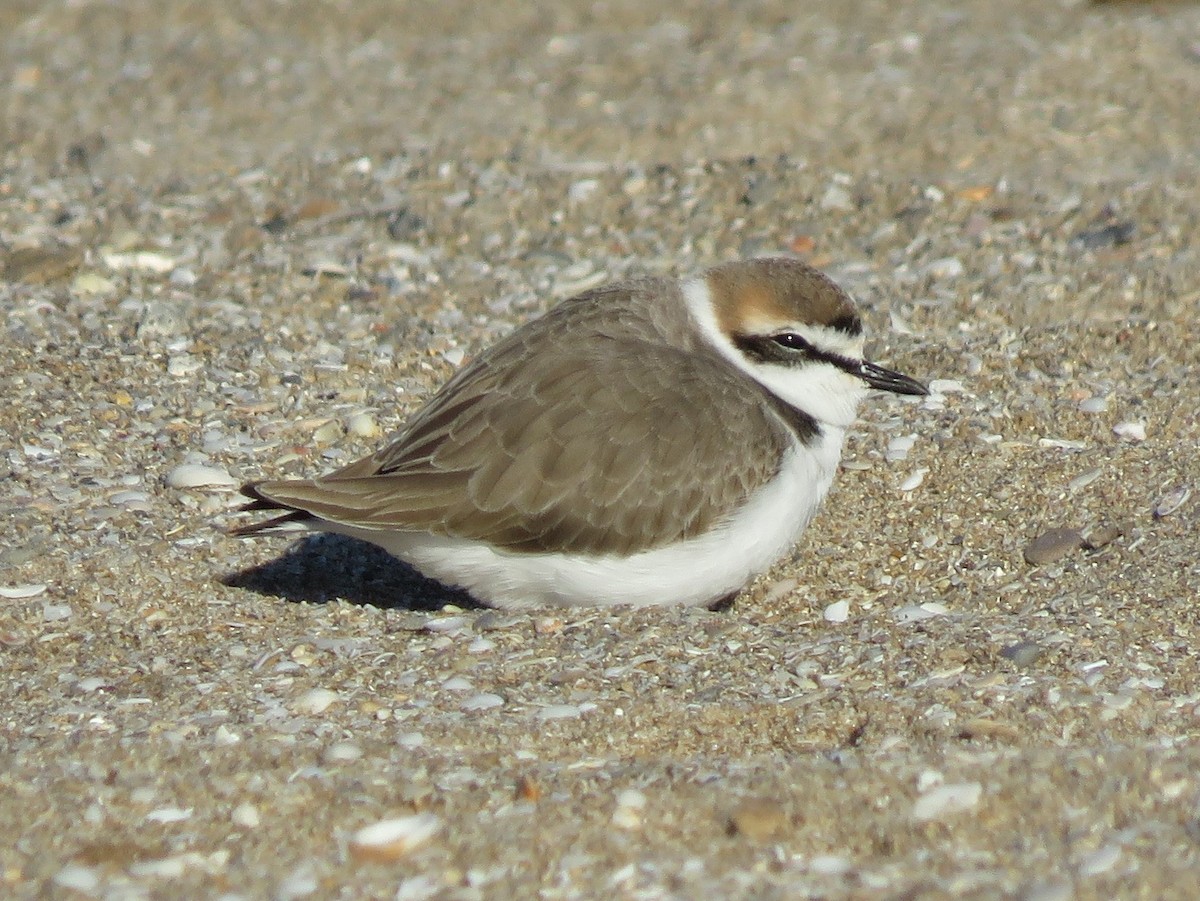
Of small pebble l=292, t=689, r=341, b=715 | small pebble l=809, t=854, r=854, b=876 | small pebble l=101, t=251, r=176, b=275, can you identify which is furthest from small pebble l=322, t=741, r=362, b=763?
small pebble l=101, t=251, r=176, b=275

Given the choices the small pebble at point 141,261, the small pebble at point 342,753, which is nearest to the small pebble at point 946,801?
the small pebble at point 342,753

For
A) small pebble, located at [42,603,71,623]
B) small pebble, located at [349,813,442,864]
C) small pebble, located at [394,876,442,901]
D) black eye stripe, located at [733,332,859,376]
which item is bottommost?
small pebble, located at [394,876,442,901]

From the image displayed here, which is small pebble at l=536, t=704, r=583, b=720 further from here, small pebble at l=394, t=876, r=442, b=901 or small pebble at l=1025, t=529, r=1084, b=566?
small pebble at l=1025, t=529, r=1084, b=566

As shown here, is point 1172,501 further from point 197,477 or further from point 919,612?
point 197,477

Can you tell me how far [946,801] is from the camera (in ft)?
12.0

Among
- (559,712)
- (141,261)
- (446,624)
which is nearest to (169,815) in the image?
(559,712)

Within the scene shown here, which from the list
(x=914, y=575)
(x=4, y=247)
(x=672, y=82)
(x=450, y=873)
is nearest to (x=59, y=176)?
(x=4, y=247)

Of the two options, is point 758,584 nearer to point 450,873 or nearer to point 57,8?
point 450,873

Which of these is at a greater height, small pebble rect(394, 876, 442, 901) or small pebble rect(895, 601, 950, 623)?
small pebble rect(394, 876, 442, 901)

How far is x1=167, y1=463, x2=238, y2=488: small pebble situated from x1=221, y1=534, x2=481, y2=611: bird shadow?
0.35 meters

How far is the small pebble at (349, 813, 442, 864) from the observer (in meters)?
3.57

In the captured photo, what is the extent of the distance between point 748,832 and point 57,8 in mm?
9846

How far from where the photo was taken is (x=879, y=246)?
25.1 ft

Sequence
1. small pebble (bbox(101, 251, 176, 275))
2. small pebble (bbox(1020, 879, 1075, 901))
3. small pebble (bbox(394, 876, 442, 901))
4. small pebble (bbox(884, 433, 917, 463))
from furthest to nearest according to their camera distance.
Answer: small pebble (bbox(101, 251, 176, 275)), small pebble (bbox(884, 433, 917, 463)), small pebble (bbox(394, 876, 442, 901)), small pebble (bbox(1020, 879, 1075, 901))
